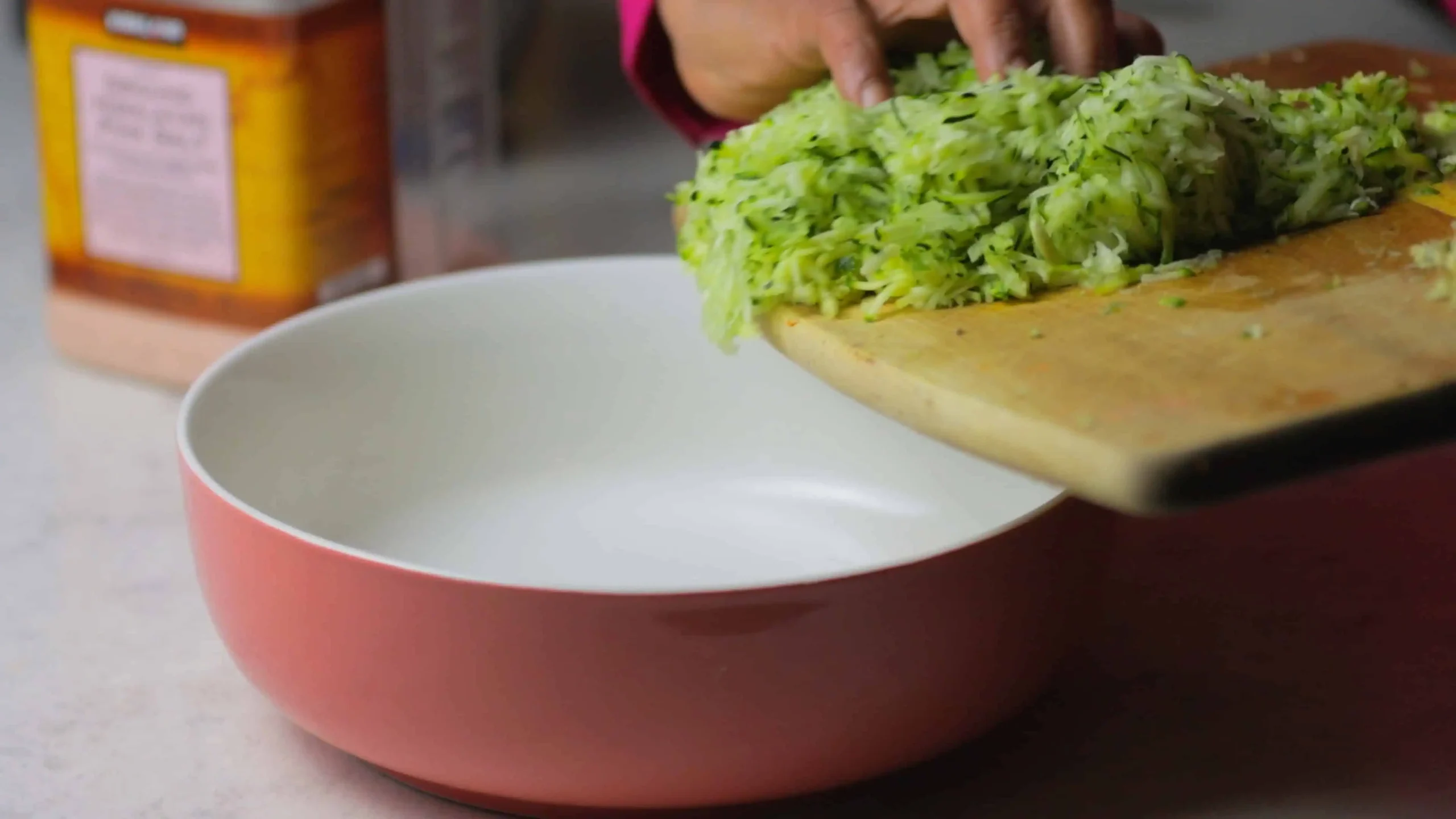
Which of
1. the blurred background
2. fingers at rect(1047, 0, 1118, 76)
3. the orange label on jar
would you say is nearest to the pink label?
the orange label on jar

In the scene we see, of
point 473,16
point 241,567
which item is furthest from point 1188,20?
Result: point 241,567

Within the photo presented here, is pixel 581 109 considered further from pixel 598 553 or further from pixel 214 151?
pixel 598 553

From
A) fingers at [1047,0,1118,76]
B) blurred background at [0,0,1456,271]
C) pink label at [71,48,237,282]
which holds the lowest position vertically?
blurred background at [0,0,1456,271]

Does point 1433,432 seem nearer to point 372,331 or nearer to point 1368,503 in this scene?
point 1368,503

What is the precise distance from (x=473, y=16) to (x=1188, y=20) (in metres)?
0.81

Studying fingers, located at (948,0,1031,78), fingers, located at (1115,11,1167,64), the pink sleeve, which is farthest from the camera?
the pink sleeve

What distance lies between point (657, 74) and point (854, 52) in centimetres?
30

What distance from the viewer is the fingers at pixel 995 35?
0.89m

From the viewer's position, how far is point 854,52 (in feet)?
3.04

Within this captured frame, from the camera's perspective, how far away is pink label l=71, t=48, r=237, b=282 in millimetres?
1132

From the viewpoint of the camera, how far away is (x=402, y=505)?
99 cm

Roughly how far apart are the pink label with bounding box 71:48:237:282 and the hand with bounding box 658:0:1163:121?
302 millimetres

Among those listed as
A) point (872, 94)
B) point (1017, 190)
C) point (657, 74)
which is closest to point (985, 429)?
point (1017, 190)

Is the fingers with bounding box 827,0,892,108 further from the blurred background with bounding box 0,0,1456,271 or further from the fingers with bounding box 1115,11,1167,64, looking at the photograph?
the blurred background with bounding box 0,0,1456,271
